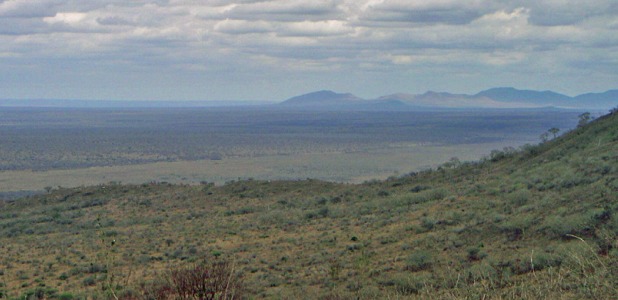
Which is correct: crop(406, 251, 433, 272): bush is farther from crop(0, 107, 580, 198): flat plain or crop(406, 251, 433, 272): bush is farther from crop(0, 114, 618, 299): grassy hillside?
crop(0, 107, 580, 198): flat plain

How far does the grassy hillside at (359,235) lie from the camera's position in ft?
44.6

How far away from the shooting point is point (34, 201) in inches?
1533

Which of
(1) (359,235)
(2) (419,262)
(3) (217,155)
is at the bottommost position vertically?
(3) (217,155)

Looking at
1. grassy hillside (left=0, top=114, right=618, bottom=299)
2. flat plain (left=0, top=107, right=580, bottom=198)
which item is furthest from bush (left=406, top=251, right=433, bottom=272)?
flat plain (left=0, top=107, right=580, bottom=198)

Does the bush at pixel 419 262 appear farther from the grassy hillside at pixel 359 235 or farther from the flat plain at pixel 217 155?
the flat plain at pixel 217 155

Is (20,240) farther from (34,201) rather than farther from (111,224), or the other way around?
(34,201)

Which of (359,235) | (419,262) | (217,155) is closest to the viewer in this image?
(419,262)

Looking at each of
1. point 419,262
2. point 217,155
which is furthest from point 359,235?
point 217,155

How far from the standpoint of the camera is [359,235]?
22.5m

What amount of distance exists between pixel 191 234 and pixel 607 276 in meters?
18.3

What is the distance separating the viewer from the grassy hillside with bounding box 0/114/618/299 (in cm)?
1359

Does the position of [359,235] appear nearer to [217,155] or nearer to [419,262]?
[419,262]

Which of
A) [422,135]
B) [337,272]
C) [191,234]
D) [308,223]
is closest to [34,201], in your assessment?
[191,234]

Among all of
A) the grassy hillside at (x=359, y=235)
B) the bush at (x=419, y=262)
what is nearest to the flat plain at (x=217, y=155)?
the grassy hillside at (x=359, y=235)
